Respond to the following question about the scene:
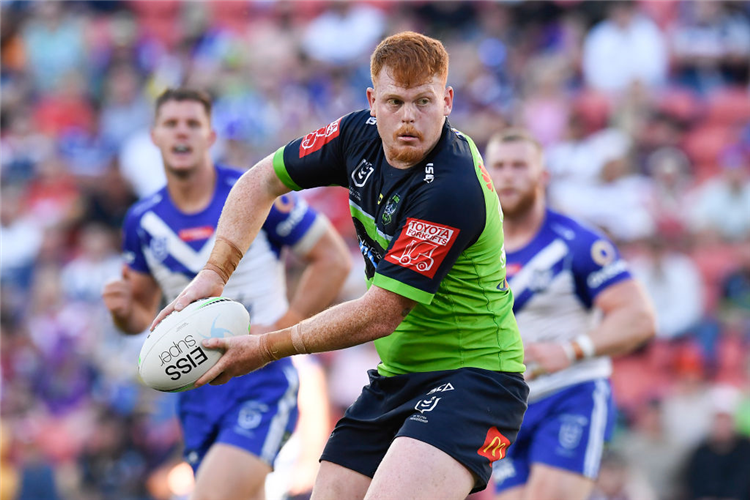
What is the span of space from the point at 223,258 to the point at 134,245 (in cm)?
195

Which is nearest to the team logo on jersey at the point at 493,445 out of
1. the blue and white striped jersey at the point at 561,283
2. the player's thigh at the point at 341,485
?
the player's thigh at the point at 341,485

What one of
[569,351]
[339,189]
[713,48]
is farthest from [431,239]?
[713,48]

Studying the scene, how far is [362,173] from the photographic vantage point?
470 cm

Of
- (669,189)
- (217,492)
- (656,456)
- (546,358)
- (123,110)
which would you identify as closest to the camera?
(217,492)

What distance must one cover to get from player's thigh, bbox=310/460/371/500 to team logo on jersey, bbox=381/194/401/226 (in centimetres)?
118

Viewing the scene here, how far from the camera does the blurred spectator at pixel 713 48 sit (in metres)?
13.8

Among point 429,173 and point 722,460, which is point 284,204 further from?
point 722,460

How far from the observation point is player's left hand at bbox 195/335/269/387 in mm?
4406

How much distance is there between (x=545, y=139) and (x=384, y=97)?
9453 millimetres

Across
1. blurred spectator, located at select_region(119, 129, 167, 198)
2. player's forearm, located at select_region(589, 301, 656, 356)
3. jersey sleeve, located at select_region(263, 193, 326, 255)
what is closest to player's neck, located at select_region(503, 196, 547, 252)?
player's forearm, located at select_region(589, 301, 656, 356)

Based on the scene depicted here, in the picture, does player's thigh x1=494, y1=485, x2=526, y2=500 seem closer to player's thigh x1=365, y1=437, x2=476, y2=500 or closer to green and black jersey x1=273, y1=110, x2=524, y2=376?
green and black jersey x1=273, y1=110, x2=524, y2=376

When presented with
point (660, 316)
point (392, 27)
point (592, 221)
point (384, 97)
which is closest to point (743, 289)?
point (660, 316)

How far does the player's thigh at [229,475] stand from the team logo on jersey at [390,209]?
2.20 m

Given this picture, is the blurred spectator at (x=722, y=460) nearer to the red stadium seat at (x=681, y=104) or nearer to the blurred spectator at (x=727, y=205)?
the blurred spectator at (x=727, y=205)
